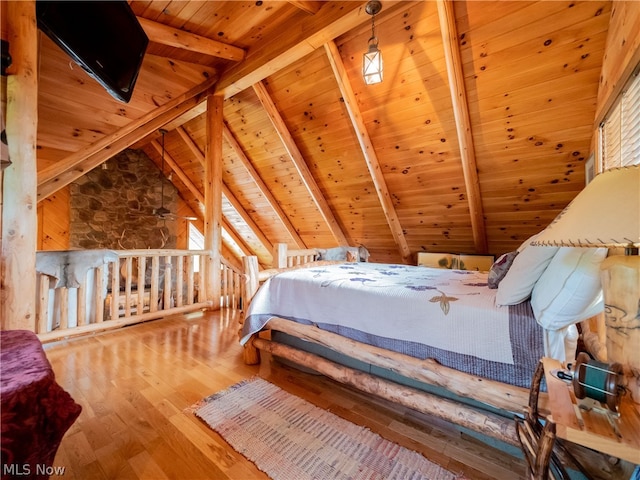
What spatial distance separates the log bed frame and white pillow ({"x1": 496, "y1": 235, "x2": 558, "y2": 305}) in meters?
0.38

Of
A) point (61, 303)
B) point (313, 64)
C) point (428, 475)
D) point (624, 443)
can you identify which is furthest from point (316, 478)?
point (313, 64)

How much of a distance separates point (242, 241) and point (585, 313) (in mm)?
5794

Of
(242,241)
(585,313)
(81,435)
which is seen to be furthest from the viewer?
(242,241)

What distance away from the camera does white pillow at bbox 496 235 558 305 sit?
1.21 meters

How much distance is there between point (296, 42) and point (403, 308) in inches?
96.3

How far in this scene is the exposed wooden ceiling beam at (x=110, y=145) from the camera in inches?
108

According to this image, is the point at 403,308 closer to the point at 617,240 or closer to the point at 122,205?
the point at 617,240

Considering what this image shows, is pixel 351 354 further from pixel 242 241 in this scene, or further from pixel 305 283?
pixel 242 241

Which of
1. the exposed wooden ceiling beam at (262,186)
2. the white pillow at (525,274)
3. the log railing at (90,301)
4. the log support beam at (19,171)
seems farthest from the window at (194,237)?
the white pillow at (525,274)

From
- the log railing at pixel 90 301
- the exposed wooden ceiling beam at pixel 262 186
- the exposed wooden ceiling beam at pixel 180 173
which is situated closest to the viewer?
the log railing at pixel 90 301

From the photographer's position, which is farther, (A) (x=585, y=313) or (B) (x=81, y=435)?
(B) (x=81, y=435)

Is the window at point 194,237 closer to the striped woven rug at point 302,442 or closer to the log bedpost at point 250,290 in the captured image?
the log bedpost at point 250,290

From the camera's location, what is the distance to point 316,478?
118 cm

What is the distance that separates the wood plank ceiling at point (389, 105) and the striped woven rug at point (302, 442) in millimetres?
2583
